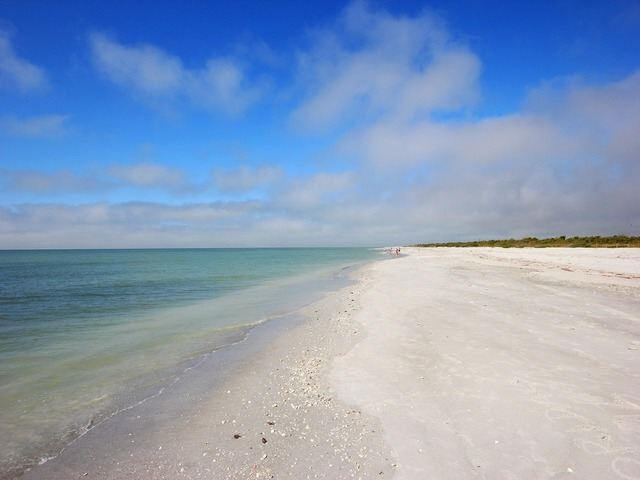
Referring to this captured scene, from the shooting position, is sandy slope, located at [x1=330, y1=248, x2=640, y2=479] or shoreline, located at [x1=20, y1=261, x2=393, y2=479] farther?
shoreline, located at [x1=20, y1=261, x2=393, y2=479]

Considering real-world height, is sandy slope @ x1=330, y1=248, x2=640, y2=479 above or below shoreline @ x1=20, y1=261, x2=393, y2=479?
above

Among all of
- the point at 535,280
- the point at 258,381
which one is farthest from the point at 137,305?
the point at 535,280

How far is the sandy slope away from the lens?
14.8 feet

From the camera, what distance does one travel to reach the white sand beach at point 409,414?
179 inches

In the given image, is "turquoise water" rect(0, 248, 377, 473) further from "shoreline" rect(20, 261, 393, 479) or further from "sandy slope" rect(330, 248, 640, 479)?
"sandy slope" rect(330, 248, 640, 479)

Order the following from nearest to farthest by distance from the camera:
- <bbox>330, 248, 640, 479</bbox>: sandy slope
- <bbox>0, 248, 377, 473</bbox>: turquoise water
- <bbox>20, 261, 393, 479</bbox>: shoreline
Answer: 1. <bbox>330, 248, 640, 479</bbox>: sandy slope
2. <bbox>20, 261, 393, 479</bbox>: shoreline
3. <bbox>0, 248, 377, 473</bbox>: turquoise water

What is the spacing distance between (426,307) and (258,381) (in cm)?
917

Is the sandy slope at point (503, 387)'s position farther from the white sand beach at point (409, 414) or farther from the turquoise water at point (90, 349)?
the turquoise water at point (90, 349)

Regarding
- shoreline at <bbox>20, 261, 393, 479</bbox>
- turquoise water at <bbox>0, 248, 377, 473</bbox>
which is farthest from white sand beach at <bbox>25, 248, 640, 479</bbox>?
turquoise water at <bbox>0, 248, 377, 473</bbox>

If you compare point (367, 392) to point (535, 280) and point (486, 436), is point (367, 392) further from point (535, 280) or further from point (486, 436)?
point (535, 280)

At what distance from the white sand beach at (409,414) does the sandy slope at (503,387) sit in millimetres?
28

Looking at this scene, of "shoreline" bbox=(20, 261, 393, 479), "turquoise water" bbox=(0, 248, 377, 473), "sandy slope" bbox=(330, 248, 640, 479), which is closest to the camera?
"sandy slope" bbox=(330, 248, 640, 479)

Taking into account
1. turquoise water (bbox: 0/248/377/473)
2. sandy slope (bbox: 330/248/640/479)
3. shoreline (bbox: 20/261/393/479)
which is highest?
sandy slope (bbox: 330/248/640/479)

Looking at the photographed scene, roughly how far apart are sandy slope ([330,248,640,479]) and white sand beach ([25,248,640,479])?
3cm
